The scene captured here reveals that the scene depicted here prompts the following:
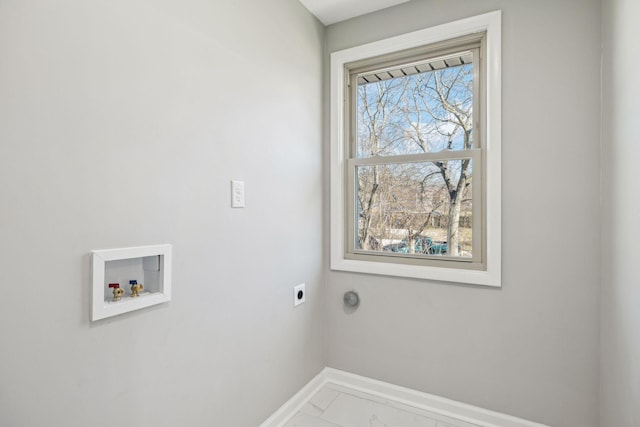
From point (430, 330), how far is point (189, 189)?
4.80 ft

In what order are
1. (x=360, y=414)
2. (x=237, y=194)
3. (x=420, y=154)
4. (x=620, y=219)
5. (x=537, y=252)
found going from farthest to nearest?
(x=420, y=154) < (x=360, y=414) < (x=537, y=252) < (x=237, y=194) < (x=620, y=219)

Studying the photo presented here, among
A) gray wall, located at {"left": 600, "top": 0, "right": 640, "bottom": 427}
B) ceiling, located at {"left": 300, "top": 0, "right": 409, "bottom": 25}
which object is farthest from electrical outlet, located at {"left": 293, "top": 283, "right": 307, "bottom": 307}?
ceiling, located at {"left": 300, "top": 0, "right": 409, "bottom": 25}

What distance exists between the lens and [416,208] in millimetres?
1938

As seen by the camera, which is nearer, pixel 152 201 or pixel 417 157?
pixel 152 201

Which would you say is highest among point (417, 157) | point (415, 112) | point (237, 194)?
point (415, 112)

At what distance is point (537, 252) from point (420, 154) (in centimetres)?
77

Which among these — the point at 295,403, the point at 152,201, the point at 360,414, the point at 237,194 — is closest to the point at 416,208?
the point at 237,194

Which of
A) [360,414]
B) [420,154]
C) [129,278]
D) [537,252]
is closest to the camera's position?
[129,278]

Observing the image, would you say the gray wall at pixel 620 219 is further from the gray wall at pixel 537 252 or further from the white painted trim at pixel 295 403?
the white painted trim at pixel 295 403

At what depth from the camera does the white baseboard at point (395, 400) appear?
1.67 m

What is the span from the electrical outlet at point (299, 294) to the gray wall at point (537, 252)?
66 cm

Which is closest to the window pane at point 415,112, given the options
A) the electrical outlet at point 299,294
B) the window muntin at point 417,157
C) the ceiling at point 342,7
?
the window muntin at point 417,157

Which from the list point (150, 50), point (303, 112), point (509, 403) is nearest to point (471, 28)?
point (303, 112)

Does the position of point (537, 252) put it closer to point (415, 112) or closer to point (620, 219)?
point (620, 219)
